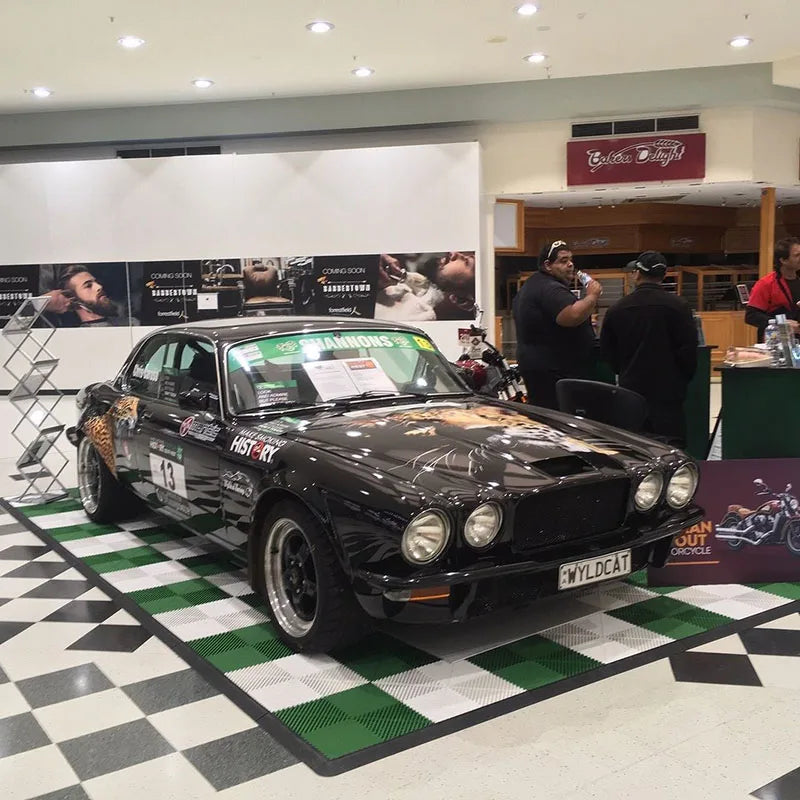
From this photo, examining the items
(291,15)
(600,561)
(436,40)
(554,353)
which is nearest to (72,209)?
(291,15)

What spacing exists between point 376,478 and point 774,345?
2537 millimetres

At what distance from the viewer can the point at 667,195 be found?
11.1 metres

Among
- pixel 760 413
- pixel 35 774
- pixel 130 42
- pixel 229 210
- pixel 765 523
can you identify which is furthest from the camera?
pixel 229 210

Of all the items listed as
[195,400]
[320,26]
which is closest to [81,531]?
[195,400]

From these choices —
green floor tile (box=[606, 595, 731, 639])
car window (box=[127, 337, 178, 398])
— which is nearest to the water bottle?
green floor tile (box=[606, 595, 731, 639])

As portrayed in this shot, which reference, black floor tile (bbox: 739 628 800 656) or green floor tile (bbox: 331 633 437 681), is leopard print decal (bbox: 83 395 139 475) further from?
black floor tile (bbox: 739 628 800 656)

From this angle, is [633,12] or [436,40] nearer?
[633,12]

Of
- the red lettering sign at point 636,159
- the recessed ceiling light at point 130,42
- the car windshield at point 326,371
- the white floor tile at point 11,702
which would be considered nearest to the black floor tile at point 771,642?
the car windshield at point 326,371

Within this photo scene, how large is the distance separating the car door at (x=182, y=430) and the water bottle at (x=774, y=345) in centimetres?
267

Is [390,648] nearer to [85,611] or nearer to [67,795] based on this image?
[67,795]

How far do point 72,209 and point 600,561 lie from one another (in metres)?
9.32

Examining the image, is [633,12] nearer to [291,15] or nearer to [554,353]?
[291,15]

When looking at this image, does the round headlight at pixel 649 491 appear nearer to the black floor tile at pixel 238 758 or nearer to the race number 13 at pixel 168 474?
the black floor tile at pixel 238 758

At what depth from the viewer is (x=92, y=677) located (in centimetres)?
271
